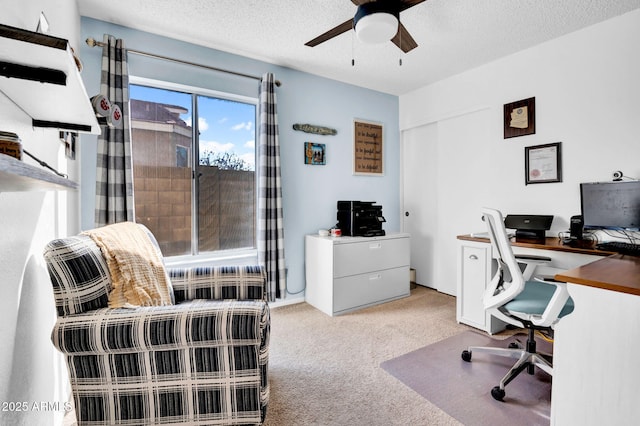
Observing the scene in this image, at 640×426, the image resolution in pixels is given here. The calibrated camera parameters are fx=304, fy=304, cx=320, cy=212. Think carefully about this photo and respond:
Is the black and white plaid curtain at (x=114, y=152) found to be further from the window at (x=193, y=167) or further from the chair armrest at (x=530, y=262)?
the chair armrest at (x=530, y=262)

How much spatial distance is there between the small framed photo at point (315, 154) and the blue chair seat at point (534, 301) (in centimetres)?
223

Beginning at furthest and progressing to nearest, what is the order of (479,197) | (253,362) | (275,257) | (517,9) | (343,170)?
(343,170)
(479,197)
(275,257)
(517,9)
(253,362)

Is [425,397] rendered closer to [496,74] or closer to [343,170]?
[343,170]

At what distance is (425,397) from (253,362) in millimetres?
1060

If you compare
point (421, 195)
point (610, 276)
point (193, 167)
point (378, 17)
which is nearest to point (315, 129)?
point (193, 167)

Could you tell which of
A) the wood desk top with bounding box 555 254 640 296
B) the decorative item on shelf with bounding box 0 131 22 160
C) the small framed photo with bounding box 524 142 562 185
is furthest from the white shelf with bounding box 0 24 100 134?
the small framed photo with bounding box 524 142 562 185

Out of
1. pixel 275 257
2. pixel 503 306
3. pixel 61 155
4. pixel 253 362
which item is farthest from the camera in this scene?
pixel 275 257

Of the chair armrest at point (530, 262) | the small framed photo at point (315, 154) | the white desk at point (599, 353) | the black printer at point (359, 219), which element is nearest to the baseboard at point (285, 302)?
the black printer at point (359, 219)

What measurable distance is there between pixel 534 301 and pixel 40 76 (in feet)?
7.70

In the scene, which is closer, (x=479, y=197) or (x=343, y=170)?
(x=479, y=197)

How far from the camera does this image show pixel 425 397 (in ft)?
5.63

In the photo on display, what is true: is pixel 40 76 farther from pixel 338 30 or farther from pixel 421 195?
pixel 421 195

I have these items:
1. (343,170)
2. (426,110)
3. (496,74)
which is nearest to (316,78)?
(343,170)

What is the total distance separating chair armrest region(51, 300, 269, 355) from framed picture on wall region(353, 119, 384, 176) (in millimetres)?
2713
